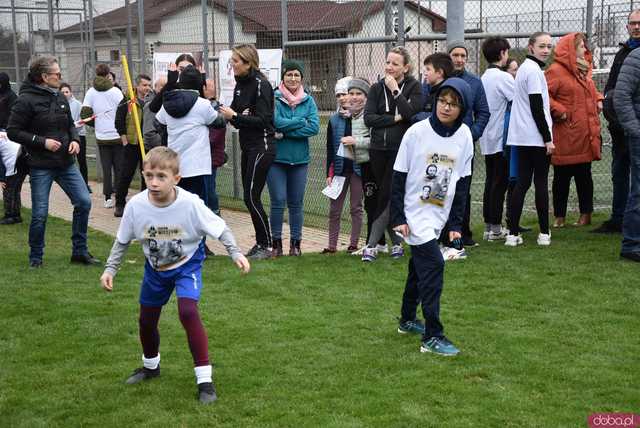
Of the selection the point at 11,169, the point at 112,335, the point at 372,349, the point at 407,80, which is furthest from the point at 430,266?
the point at 11,169

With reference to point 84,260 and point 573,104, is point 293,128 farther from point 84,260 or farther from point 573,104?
point 573,104

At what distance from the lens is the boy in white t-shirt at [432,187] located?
5.89 metres

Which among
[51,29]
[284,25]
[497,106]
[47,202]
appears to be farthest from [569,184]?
[51,29]

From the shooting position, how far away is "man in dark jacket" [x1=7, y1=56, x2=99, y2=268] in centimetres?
881

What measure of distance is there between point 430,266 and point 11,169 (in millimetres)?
7659

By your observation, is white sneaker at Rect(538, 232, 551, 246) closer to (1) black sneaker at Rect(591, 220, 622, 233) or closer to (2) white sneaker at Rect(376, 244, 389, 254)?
(1) black sneaker at Rect(591, 220, 622, 233)

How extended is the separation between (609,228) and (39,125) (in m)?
5.91

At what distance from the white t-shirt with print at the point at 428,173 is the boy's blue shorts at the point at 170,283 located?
4.72ft

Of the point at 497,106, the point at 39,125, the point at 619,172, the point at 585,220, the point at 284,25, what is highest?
the point at 284,25

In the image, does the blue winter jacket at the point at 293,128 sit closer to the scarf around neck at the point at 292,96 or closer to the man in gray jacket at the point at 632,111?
the scarf around neck at the point at 292,96

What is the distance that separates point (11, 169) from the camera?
1193 centimetres

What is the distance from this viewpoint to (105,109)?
45.4 feet

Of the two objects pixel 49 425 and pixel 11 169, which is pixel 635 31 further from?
pixel 11 169

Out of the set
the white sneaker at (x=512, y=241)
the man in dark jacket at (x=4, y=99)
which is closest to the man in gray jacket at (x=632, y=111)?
the white sneaker at (x=512, y=241)
